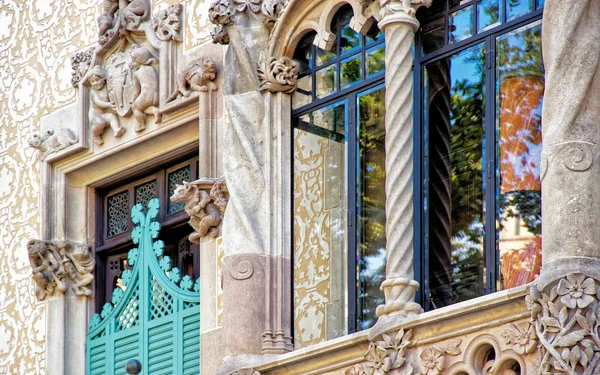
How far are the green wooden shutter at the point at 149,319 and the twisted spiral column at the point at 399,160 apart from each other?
8.67ft

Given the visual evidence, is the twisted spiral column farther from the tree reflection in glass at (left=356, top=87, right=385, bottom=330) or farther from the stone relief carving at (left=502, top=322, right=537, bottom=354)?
the stone relief carving at (left=502, top=322, right=537, bottom=354)

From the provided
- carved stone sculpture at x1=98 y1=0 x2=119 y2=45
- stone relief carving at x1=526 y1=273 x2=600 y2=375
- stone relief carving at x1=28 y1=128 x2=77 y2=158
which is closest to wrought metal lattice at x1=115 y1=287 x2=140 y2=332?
stone relief carving at x1=28 y1=128 x2=77 y2=158

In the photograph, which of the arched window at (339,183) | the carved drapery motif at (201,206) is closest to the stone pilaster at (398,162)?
the arched window at (339,183)

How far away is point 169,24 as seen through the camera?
1488cm

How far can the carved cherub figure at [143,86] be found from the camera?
48.8 feet

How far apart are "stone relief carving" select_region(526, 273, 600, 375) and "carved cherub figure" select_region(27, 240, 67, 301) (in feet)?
18.1

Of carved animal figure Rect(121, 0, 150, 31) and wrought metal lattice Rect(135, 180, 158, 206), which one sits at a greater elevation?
carved animal figure Rect(121, 0, 150, 31)

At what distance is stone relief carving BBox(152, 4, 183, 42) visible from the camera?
584 inches

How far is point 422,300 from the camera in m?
12.0

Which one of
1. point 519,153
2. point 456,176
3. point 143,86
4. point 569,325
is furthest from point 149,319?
point 569,325

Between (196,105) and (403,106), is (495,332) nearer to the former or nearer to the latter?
(403,106)

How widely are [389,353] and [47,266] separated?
4.46 m

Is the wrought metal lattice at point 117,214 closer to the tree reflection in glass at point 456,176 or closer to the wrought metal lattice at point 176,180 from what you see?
the wrought metal lattice at point 176,180

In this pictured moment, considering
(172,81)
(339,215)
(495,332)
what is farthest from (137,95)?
(495,332)
